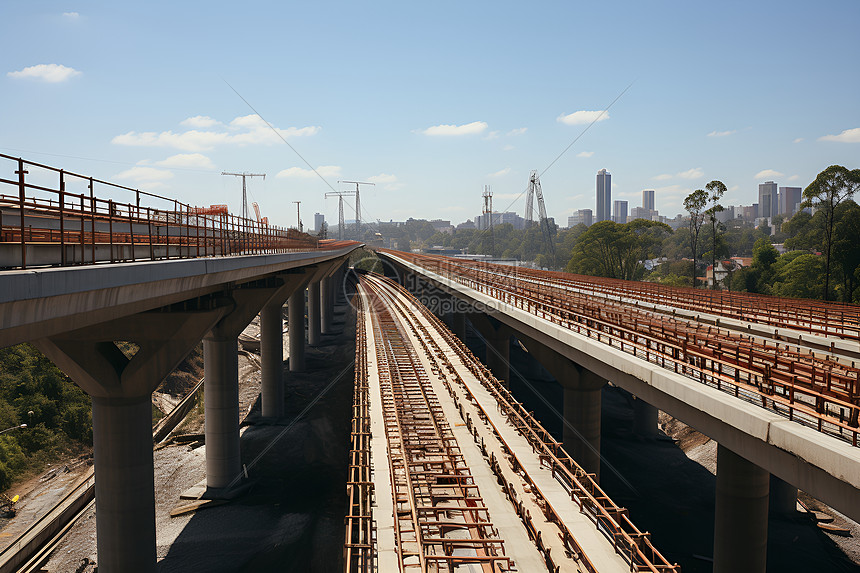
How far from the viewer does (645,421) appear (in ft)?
125

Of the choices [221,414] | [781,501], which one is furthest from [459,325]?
[781,501]

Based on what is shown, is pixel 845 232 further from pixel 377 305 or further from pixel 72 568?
pixel 72 568

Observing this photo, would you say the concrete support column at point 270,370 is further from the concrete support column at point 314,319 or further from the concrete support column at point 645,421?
the concrete support column at point 314,319

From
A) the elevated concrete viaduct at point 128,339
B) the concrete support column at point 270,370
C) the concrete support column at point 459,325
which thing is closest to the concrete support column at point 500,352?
the concrete support column at point 459,325

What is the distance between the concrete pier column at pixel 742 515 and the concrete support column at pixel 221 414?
22985 millimetres

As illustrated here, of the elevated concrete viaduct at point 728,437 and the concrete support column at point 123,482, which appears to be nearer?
the elevated concrete viaduct at point 728,437

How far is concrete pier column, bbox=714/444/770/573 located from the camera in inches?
604

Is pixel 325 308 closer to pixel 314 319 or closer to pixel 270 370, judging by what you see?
pixel 314 319

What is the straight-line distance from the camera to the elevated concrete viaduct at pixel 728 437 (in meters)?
8.44

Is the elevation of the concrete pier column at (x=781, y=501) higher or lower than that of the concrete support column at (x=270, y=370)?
lower

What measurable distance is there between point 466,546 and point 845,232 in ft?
163

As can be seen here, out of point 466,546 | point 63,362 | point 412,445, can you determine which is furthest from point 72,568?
point 466,546

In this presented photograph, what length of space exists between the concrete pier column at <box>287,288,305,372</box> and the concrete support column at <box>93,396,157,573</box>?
3614 centimetres

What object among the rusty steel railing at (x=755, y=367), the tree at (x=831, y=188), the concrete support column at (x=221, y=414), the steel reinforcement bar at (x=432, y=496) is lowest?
the concrete support column at (x=221, y=414)
